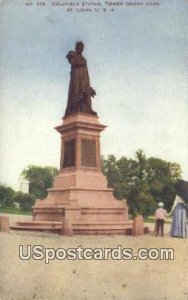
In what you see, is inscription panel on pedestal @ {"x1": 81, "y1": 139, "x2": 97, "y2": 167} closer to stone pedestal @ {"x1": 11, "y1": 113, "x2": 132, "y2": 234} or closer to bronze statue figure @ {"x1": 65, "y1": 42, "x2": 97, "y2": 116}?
stone pedestal @ {"x1": 11, "y1": 113, "x2": 132, "y2": 234}

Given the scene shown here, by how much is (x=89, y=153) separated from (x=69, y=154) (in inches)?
11.1

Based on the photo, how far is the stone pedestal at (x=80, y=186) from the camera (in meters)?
7.35

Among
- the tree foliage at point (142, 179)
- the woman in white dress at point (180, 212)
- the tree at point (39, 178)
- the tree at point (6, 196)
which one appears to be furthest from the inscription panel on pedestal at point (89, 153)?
the woman in white dress at point (180, 212)

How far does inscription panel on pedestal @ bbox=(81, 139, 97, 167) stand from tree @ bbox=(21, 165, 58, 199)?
0.45 metres

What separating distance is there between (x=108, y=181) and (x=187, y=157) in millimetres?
2077

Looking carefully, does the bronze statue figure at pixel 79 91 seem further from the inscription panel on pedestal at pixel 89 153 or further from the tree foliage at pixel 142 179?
the tree foliage at pixel 142 179

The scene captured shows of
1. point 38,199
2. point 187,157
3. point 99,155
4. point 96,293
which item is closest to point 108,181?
point 99,155

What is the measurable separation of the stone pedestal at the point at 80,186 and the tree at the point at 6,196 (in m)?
0.75

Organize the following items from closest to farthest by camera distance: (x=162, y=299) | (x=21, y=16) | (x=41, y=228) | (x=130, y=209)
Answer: (x=162, y=299), (x=21, y=16), (x=41, y=228), (x=130, y=209)

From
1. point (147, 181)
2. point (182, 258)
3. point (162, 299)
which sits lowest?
point (162, 299)

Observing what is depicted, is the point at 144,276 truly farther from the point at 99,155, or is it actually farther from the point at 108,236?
the point at 99,155

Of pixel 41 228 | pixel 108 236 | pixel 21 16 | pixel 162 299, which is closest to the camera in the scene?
pixel 162 299

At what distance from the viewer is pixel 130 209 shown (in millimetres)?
7629

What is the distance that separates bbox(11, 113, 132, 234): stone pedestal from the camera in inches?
289
